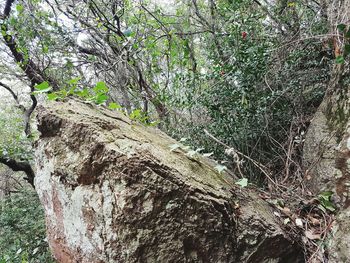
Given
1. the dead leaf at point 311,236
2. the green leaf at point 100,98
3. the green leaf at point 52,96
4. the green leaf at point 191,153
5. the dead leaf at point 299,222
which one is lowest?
the dead leaf at point 311,236

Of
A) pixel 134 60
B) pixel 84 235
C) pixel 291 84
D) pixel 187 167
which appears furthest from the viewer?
pixel 134 60

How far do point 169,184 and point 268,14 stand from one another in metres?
3.16

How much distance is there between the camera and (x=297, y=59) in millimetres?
3006

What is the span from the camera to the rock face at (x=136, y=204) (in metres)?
1.47

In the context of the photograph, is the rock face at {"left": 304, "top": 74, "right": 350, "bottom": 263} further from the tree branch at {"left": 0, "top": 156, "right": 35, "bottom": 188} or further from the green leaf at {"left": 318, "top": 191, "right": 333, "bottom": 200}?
the tree branch at {"left": 0, "top": 156, "right": 35, "bottom": 188}

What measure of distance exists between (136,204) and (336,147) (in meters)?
1.64

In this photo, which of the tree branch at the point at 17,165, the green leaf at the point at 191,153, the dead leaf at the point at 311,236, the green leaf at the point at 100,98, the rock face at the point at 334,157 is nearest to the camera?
the rock face at the point at 334,157

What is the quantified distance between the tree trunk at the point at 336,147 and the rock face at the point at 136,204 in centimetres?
33

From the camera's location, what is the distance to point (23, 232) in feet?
14.9

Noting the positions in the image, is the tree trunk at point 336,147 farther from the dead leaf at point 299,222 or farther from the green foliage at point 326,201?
the dead leaf at point 299,222

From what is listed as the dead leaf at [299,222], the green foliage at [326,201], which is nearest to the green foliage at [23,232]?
the dead leaf at [299,222]

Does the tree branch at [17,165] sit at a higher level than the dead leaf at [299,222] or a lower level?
lower

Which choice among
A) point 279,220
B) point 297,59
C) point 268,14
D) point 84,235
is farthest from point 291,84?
point 84,235

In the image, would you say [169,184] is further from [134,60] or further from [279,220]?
[134,60]
